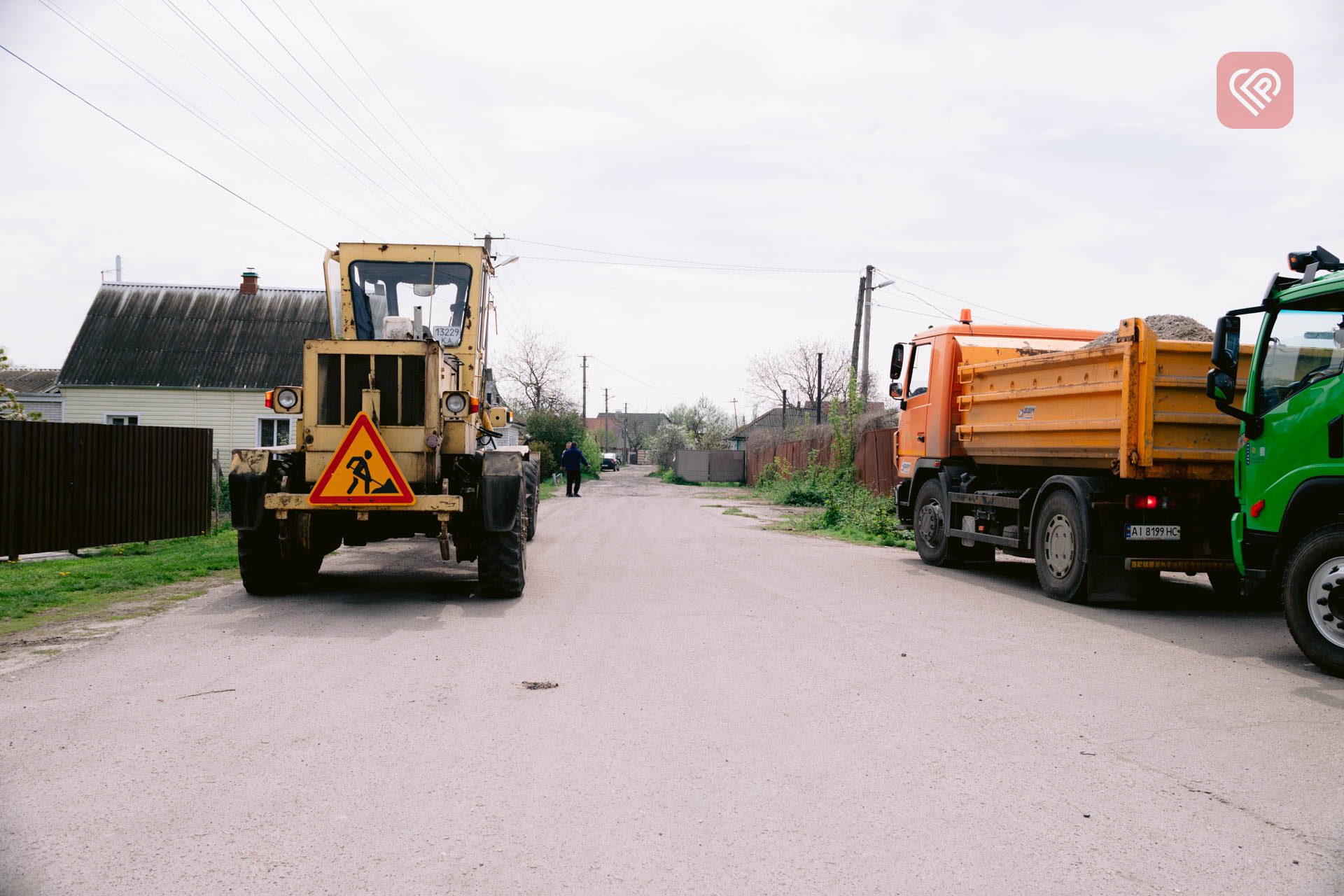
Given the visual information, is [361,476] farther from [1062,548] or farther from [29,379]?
[29,379]

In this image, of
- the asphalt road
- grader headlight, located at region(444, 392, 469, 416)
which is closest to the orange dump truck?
the asphalt road

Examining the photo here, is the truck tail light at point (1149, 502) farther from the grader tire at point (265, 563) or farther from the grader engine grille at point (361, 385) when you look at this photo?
the grader tire at point (265, 563)

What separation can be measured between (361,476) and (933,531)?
7809mm

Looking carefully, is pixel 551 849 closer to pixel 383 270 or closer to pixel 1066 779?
pixel 1066 779

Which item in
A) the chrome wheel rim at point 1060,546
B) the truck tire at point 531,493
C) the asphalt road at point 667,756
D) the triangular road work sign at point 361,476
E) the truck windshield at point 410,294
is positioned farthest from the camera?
the truck tire at point 531,493

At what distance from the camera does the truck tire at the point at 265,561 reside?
8562mm

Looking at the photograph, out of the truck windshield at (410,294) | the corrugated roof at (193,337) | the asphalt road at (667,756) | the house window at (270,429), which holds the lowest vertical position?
the asphalt road at (667,756)

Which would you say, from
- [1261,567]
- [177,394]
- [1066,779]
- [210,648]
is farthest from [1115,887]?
[177,394]

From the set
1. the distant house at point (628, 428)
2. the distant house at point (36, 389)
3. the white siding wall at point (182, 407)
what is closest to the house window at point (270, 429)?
the white siding wall at point (182, 407)

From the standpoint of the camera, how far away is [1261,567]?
693 centimetres

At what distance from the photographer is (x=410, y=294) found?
33.2 feet

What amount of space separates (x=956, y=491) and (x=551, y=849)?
31.0ft

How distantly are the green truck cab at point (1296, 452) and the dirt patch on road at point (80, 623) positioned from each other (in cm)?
860

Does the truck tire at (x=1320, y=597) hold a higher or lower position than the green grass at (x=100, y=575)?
higher
